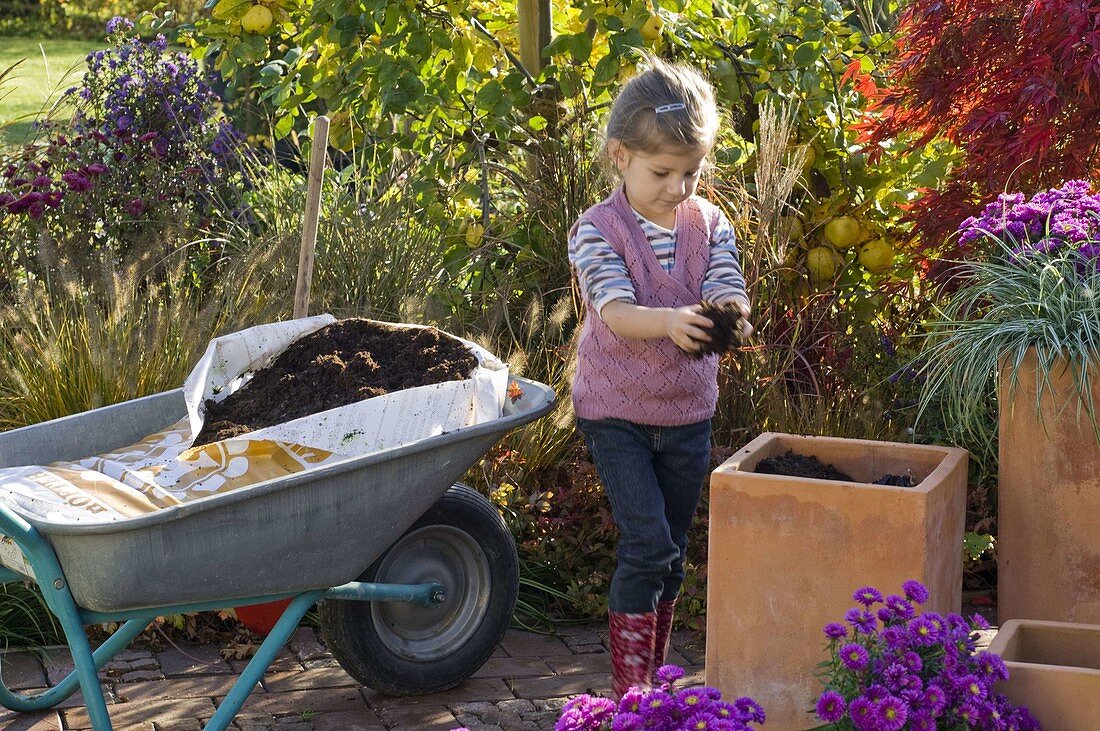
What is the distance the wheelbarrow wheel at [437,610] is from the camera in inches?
125

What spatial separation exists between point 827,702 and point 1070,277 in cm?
144

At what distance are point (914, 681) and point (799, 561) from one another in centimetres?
77

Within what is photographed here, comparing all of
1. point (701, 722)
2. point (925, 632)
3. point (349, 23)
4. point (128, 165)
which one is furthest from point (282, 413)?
point (128, 165)

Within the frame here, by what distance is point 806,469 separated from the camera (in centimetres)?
301

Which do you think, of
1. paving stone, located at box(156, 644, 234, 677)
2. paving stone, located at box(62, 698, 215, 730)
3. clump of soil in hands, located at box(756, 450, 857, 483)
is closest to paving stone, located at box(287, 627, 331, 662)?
paving stone, located at box(156, 644, 234, 677)

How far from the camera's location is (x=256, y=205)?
5602 mm

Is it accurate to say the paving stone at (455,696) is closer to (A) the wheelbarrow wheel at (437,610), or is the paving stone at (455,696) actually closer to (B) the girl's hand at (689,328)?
(A) the wheelbarrow wheel at (437,610)

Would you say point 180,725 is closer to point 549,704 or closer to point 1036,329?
point 549,704

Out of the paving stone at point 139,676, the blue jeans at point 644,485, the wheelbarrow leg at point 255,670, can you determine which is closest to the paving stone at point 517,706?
the blue jeans at point 644,485

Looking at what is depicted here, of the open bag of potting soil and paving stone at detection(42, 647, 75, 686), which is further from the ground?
the open bag of potting soil

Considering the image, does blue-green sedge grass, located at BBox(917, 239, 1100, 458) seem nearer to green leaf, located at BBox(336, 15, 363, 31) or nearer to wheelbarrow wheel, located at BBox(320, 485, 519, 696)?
wheelbarrow wheel, located at BBox(320, 485, 519, 696)

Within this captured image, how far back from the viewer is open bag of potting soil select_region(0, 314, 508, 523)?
270 centimetres

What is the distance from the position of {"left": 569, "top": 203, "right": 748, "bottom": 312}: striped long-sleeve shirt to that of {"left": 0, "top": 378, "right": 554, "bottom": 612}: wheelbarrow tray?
1.29ft

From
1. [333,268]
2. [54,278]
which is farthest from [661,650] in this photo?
[54,278]
